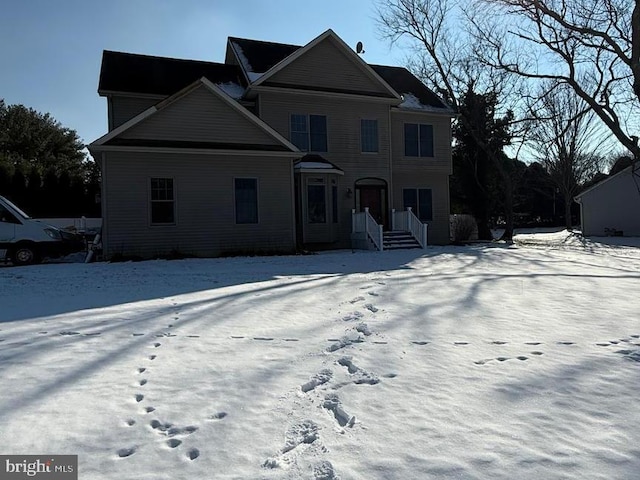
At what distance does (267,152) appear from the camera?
50.2 feet

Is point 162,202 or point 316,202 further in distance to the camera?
point 316,202

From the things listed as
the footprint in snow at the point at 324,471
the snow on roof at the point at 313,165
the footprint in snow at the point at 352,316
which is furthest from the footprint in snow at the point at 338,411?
the snow on roof at the point at 313,165

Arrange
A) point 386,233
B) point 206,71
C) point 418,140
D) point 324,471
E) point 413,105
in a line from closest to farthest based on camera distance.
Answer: point 324,471, point 386,233, point 206,71, point 413,105, point 418,140

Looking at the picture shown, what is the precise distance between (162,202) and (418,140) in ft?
37.3

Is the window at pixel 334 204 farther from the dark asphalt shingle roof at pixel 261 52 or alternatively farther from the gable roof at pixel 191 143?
the dark asphalt shingle roof at pixel 261 52

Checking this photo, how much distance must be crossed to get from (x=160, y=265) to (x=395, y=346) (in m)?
9.09

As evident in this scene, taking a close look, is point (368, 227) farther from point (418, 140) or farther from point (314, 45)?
point (314, 45)

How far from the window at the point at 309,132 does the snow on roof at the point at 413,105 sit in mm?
3855

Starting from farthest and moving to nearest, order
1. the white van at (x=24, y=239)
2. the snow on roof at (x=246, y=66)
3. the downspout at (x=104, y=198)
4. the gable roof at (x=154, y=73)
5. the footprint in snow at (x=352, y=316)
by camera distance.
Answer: the snow on roof at (x=246, y=66) → the gable roof at (x=154, y=73) → the downspout at (x=104, y=198) → the white van at (x=24, y=239) → the footprint in snow at (x=352, y=316)

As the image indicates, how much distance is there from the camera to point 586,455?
8.83 feet

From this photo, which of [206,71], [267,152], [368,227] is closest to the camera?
[267,152]

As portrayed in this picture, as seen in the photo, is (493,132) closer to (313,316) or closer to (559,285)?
(559,285)

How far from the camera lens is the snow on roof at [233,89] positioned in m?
18.1

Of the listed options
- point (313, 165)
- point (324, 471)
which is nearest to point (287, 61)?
point (313, 165)
